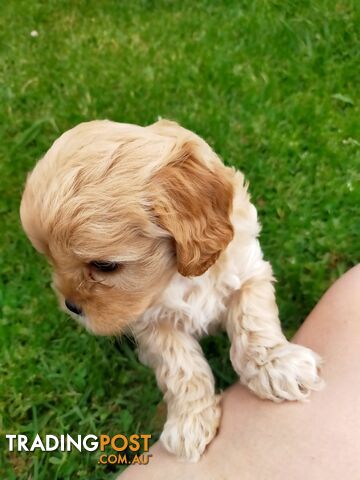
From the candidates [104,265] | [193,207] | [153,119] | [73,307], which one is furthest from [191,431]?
[153,119]

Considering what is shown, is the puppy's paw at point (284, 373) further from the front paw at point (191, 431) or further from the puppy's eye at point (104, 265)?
the puppy's eye at point (104, 265)

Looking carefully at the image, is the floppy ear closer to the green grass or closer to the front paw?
the front paw

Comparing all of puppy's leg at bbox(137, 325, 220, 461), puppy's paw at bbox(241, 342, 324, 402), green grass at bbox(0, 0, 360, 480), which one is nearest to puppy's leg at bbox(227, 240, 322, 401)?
puppy's paw at bbox(241, 342, 324, 402)

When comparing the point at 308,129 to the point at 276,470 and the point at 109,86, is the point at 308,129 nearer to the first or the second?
the point at 109,86

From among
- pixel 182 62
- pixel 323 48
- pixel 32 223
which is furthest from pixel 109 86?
pixel 32 223

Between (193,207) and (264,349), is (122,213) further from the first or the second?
(264,349)

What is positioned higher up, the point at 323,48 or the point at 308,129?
the point at 323,48
